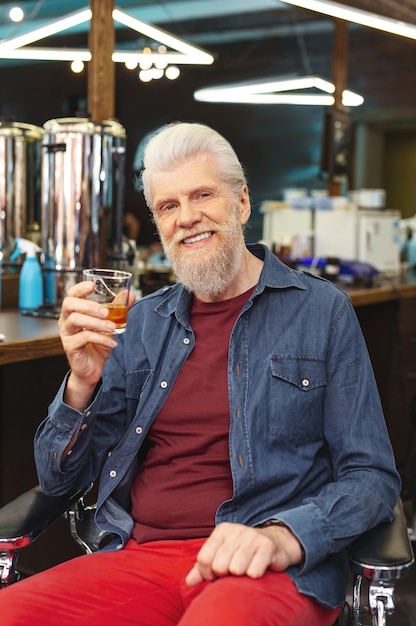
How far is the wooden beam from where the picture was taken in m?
3.79

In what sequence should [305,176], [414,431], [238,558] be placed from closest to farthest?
[238,558] → [414,431] → [305,176]

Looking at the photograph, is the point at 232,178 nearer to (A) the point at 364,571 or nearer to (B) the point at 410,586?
(A) the point at 364,571

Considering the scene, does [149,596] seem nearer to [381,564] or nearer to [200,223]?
[381,564]

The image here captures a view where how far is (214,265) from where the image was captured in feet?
6.12

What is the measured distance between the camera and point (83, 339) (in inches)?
62.4

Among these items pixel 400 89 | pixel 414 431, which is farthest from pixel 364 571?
pixel 400 89

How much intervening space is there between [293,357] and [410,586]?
176 centimetres

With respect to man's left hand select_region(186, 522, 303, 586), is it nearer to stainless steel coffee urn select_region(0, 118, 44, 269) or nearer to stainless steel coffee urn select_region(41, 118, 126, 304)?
stainless steel coffee urn select_region(41, 118, 126, 304)

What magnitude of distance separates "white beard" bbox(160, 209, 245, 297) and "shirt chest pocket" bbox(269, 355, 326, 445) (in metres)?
0.23

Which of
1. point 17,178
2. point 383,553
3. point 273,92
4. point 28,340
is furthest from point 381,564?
point 273,92

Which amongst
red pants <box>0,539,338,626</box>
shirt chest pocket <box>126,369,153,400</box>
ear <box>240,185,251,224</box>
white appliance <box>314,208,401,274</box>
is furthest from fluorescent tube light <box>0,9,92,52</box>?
red pants <box>0,539,338,626</box>

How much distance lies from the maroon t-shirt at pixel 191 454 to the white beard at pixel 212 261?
0.08 metres

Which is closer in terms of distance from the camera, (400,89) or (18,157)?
(18,157)

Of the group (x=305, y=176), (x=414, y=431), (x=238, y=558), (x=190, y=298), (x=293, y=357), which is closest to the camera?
(x=238, y=558)
